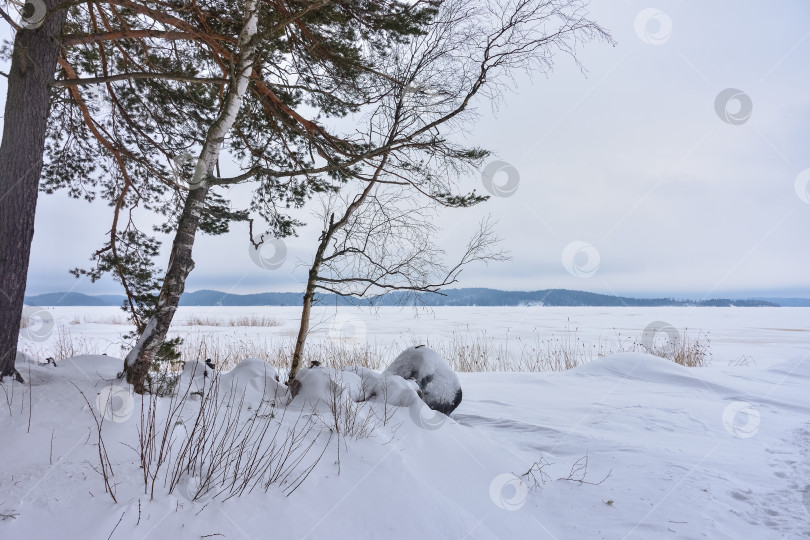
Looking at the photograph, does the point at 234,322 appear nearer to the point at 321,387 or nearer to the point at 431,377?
the point at 431,377

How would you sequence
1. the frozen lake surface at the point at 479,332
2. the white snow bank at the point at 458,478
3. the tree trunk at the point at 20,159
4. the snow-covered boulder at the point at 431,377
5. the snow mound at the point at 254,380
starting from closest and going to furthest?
the white snow bank at the point at 458,478 → the tree trunk at the point at 20,159 → the snow mound at the point at 254,380 → the snow-covered boulder at the point at 431,377 → the frozen lake surface at the point at 479,332

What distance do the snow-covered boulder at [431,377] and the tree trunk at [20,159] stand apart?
136 inches

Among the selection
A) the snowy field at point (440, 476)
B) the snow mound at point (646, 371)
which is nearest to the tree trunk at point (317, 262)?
the snowy field at point (440, 476)

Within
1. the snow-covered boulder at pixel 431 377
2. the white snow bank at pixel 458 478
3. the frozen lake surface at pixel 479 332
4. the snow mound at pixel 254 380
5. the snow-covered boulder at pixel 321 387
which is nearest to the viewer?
the white snow bank at pixel 458 478

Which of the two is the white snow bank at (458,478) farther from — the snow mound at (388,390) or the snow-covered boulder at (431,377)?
the snow-covered boulder at (431,377)

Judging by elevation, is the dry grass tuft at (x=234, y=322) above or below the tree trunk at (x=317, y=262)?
below

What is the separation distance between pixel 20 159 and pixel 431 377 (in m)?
4.47

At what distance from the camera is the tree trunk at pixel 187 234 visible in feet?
10.5

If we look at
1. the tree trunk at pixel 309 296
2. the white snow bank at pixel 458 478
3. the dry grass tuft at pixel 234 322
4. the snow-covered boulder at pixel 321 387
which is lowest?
the dry grass tuft at pixel 234 322

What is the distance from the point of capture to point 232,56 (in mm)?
3223

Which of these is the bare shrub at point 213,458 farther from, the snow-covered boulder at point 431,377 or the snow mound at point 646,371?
the snow mound at point 646,371

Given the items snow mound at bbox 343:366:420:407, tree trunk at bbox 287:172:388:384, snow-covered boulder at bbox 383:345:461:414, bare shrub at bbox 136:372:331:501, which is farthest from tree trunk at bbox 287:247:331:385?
bare shrub at bbox 136:372:331:501

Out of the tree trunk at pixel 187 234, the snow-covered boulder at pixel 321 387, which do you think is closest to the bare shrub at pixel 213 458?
the tree trunk at pixel 187 234

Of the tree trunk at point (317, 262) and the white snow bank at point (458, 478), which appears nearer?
the white snow bank at point (458, 478)
